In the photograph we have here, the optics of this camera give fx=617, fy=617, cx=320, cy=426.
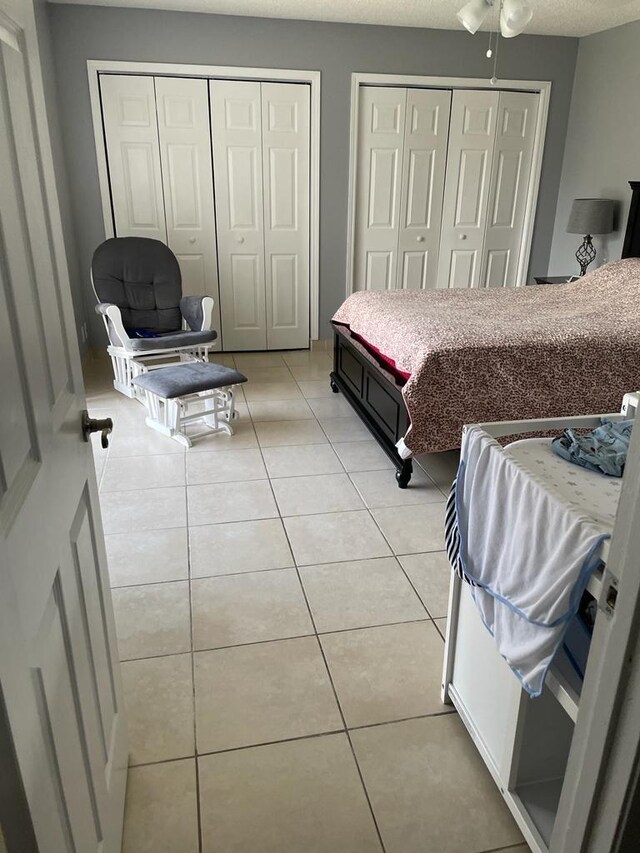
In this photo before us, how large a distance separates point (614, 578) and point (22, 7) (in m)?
1.20

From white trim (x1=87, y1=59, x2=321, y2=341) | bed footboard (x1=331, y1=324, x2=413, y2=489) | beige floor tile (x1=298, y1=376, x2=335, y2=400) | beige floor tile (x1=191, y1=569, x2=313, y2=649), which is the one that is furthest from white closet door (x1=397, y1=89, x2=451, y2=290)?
beige floor tile (x1=191, y1=569, x2=313, y2=649)

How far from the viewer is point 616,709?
2.59 feet

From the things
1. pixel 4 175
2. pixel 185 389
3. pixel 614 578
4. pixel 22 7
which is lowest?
pixel 185 389

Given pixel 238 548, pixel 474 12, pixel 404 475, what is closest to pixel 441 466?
pixel 404 475

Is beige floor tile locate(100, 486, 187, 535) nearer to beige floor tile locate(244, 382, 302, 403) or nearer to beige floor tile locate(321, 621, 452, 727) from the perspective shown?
beige floor tile locate(321, 621, 452, 727)

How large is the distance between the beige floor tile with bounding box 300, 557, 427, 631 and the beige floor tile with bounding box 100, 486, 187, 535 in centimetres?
72

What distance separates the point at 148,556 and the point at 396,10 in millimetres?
4122

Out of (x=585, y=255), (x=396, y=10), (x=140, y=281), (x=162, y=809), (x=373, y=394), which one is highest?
(x=396, y=10)

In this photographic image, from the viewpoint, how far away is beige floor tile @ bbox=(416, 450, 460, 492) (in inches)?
122

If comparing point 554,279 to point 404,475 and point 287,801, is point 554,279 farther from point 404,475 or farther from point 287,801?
point 287,801

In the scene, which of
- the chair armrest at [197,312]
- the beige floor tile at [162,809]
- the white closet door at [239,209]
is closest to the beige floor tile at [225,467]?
the chair armrest at [197,312]

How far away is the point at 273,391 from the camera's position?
174 inches

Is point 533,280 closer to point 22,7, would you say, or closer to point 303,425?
point 303,425

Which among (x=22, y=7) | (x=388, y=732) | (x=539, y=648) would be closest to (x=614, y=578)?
(x=539, y=648)
